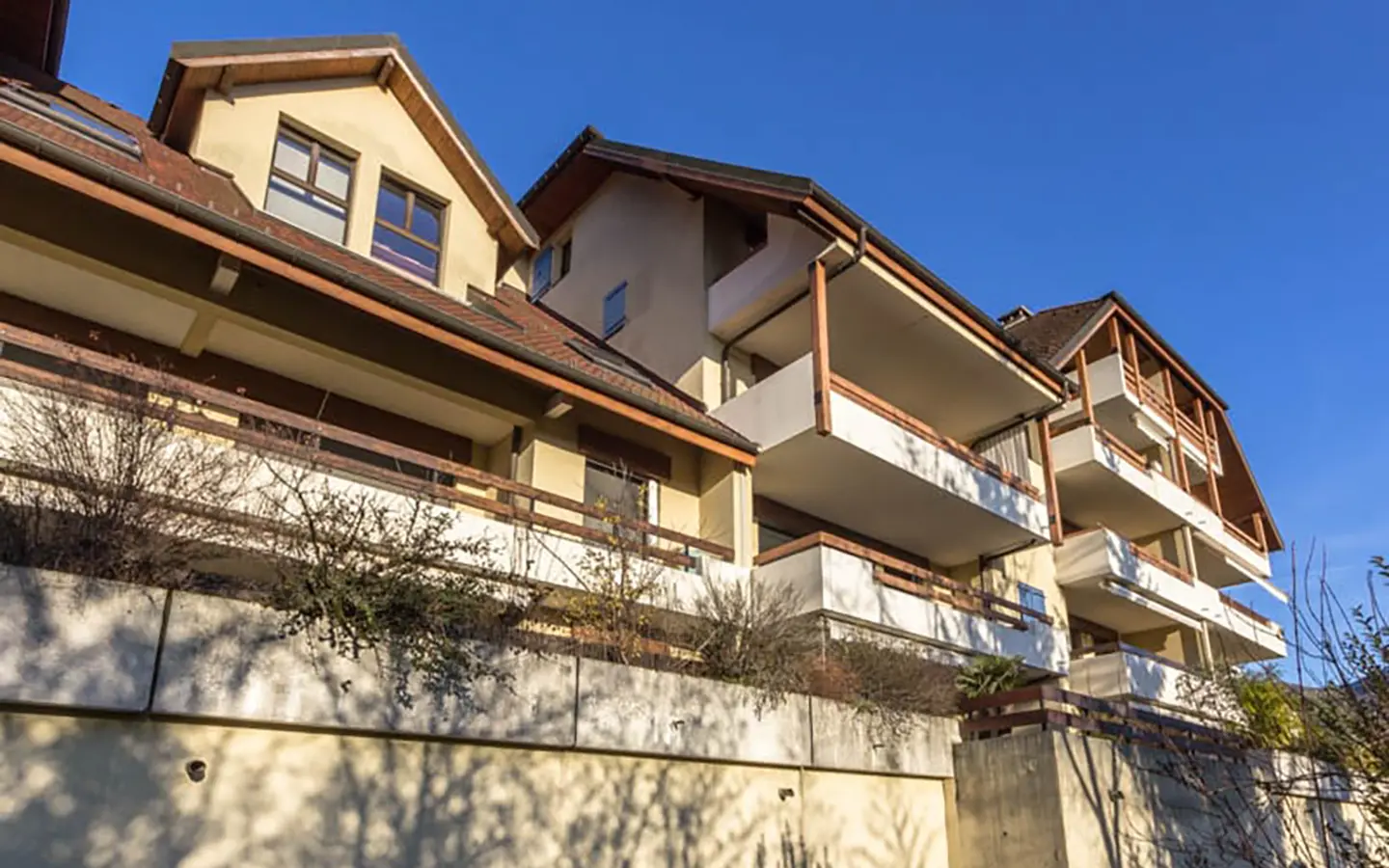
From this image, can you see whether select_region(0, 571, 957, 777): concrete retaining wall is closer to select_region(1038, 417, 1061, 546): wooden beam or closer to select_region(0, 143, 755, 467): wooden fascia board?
select_region(0, 143, 755, 467): wooden fascia board

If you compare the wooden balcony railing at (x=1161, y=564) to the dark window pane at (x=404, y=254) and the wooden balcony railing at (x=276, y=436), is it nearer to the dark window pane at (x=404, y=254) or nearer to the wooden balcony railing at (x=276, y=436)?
the wooden balcony railing at (x=276, y=436)

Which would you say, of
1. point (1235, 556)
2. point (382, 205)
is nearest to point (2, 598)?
point (382, 205)

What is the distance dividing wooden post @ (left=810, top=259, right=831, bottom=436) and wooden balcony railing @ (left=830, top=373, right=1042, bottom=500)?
33cm

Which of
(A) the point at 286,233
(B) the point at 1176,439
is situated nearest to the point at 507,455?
(A) the point at 286,233

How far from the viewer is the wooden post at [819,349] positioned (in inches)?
586

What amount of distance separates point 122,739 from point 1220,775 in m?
11.4

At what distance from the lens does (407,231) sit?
14297 millimetres

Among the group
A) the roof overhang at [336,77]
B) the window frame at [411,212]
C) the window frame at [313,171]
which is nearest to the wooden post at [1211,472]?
the roof overhang at [336,77]

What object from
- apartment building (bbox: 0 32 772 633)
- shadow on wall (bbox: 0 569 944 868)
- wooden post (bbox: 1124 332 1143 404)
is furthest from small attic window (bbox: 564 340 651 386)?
wooden post (bbox: 1124 332 1143 404)

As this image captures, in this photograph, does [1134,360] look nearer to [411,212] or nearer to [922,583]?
[922,583]

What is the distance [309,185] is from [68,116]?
2778 millimetres

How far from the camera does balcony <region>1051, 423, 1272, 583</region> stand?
74.6 feet

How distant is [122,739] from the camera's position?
6.17m

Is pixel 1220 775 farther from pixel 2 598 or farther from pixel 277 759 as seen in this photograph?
pixel 2 598
